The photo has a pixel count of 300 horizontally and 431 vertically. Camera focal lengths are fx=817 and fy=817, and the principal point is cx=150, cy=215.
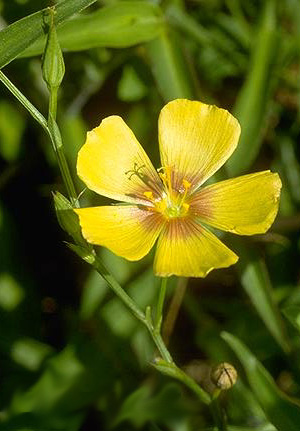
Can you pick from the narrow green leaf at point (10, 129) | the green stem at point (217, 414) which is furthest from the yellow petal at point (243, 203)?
the narrow green leaf at point (10, 129)

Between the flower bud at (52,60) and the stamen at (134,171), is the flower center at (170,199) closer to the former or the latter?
the stamen at (134,171)

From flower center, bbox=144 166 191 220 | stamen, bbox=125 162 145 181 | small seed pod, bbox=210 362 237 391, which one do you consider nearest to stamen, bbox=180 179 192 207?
flower center, bbox=144 166 191 220

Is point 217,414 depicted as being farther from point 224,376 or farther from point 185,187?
point 185,187

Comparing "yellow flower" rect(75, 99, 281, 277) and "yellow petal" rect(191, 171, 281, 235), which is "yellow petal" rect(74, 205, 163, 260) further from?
"yellow petal" rect(191, 171, 281, 235)

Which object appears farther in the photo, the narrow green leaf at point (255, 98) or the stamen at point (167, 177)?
the narrow green leaf at point (255, 98)

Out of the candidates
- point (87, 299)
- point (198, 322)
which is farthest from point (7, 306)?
point (198, 322)
